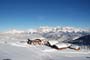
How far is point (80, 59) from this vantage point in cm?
4131

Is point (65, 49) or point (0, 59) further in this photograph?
point (65, 49)

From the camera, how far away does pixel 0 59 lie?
3578cm

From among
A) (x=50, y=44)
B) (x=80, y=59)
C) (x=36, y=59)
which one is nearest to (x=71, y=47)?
(x=50, y=44)

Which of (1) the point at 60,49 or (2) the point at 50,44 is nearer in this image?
(1) the point at 60,49

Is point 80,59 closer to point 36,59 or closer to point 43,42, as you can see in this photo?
point 36,59

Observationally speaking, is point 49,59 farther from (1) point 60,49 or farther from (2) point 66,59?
(1) point 60,49

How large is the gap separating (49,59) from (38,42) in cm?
3822

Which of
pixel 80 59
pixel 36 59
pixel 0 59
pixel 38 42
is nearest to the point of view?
pixel 0 59

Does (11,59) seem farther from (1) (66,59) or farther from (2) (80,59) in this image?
(2) (80,59)

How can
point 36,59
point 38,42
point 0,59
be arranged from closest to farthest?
point 0,59 < point 36,59 < point 38,42

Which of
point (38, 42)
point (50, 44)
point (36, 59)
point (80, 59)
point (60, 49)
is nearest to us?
point (36, 59)

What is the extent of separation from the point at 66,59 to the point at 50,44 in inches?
1029

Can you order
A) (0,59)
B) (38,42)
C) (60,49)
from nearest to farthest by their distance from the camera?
(0,59)
(60,49)
(38,42)

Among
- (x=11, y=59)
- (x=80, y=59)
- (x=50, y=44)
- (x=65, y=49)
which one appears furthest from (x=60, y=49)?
(x=11, y=59)
